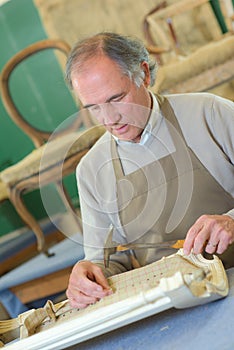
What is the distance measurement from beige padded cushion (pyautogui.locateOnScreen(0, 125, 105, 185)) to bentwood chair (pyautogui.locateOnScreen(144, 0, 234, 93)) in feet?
1.01

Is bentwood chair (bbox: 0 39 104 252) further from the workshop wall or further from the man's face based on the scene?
the workshop wall

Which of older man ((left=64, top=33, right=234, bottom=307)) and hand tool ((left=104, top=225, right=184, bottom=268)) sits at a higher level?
older man ((left=64, top=33, right=234, bottom=307))

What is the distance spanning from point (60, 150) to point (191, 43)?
1297 millimetres

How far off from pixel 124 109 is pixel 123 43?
5.0 inches

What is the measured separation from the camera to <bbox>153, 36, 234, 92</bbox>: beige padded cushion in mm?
1804

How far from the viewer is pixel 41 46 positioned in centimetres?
203

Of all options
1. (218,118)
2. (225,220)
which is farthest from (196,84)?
(225,220)

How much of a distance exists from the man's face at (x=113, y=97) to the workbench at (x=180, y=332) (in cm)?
39

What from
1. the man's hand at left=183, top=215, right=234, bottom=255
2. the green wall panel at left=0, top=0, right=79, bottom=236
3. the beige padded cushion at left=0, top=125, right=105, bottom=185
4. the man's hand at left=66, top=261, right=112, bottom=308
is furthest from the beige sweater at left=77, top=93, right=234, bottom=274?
the green wall panel at left=0, top=0, right=79, bottom=236

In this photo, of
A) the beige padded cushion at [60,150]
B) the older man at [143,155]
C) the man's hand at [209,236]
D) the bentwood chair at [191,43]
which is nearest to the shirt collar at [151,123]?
the older man at [143,155]

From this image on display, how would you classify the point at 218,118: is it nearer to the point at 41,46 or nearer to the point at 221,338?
the point at 221,338

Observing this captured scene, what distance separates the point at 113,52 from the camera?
91 centimetres

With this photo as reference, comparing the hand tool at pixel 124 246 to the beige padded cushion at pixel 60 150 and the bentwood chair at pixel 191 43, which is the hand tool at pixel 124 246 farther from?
the bentwood chair at pixel 191 43

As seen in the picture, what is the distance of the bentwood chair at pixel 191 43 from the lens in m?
1.82
